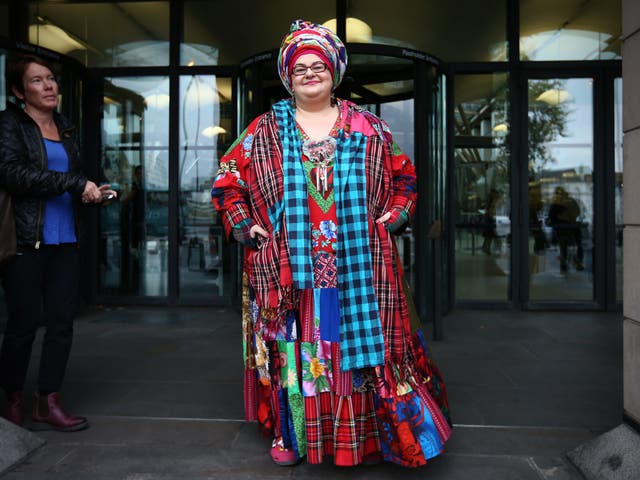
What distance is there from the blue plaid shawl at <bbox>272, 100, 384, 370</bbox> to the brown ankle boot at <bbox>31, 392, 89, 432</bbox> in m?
1.49

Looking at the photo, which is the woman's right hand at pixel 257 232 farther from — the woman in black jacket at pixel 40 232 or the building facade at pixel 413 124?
the building facade at pixel 413 124

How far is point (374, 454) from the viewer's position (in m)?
2.59

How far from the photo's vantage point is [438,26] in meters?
7.08

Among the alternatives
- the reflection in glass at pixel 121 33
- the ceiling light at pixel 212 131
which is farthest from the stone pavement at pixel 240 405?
the reflection in glass at pixel 121 33

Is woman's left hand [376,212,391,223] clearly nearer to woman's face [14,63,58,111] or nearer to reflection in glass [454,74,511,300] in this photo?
woman's face [14,63,58,111]

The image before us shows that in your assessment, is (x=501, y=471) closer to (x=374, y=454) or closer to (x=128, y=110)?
(x=374, y=454)

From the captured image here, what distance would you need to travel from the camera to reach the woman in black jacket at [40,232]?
114 inches

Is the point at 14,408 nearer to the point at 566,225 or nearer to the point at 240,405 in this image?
the point at 240,405

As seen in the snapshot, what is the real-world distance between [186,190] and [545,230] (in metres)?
4.36

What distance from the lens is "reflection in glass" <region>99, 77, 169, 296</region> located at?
7.51 metres

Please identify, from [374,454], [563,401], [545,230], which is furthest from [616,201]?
[374,454]

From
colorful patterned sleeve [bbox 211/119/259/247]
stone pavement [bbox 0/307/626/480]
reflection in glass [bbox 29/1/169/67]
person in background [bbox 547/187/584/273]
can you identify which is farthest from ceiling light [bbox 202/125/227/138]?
colorful patterned sleeve [bbox 211/119/259/247]

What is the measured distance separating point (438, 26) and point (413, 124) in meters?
1.44

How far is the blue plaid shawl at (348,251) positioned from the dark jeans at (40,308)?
4.38ft
